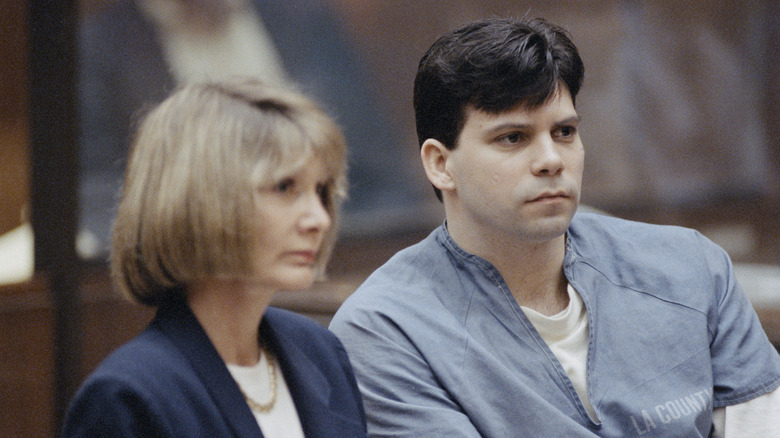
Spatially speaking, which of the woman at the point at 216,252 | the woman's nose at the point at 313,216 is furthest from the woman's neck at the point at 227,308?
the woman's nose at the point at 313,216

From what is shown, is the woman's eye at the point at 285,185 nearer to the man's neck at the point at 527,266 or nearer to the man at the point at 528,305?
the man at the point at 528,305

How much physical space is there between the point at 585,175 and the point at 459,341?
2349 millimetres

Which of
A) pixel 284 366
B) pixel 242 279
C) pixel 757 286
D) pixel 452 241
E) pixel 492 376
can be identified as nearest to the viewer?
pixel 242 279

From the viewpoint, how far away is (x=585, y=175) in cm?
395

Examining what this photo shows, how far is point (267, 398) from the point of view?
1322 millimetres

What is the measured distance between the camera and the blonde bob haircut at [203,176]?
3.87ft

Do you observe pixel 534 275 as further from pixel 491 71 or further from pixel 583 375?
pixel 491 71

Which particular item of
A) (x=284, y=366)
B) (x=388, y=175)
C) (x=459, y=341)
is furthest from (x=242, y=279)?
(x=388, y=175)

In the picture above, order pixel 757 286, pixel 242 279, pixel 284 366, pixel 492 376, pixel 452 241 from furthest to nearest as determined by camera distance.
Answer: pixel 757 286 → pixel 452 241 → pixel 492 376 → pixel 284 366 → pixel 242 279

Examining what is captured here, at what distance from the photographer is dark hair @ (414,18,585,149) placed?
5.90 feet

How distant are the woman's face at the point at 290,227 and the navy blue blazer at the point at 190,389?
Answer: 143mm

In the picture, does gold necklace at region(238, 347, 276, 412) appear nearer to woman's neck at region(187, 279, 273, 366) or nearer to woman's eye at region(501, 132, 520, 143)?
woman's neck at region(187, 279, 273, 366)

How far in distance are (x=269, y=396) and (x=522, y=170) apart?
72 centimetres

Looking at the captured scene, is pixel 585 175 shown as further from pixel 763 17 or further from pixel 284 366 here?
pixel 284 366
